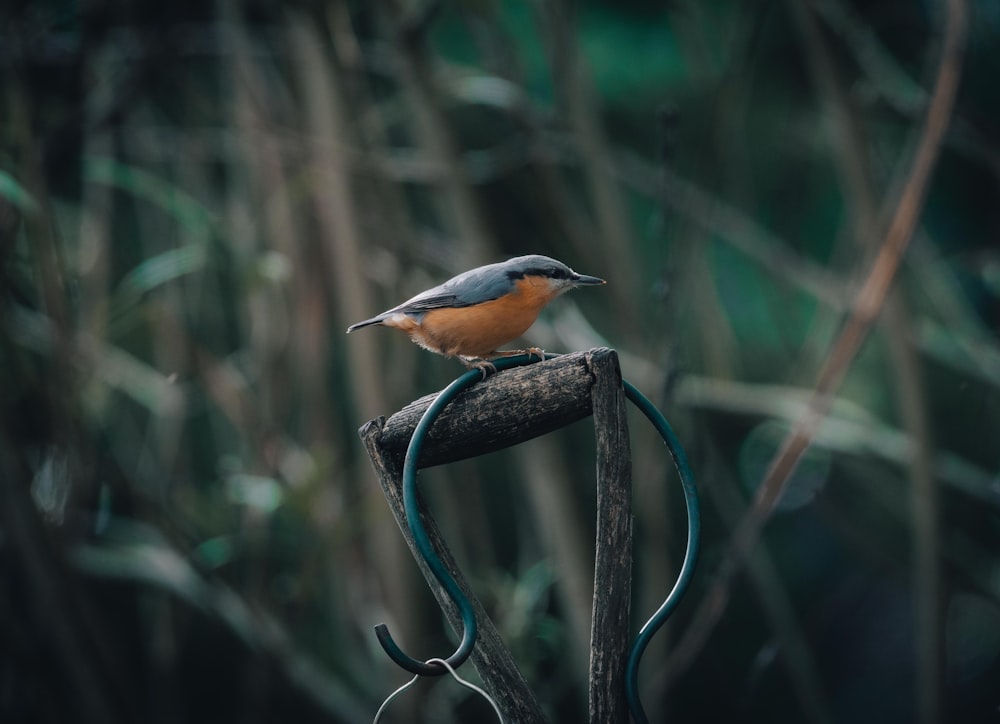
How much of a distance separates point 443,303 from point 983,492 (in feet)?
4.14

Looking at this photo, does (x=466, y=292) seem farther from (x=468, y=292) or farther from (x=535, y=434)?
(x=535, y=434)

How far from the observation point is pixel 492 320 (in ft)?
2.70

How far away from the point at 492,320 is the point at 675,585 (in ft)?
0.97

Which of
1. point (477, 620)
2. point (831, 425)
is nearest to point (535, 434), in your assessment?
point (477, 620)

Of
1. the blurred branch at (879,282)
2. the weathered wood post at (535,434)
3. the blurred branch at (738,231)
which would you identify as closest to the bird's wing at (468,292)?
the weathered wood post at (535,434)

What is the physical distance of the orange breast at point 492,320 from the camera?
0.82 metres

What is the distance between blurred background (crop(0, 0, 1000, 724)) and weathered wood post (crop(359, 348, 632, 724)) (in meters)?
0.55

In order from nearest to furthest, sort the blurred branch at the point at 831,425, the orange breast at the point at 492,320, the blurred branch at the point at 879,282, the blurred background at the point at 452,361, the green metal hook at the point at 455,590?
the green metal hook at the point at 455,590 → the orange breast at the point at 492,320 → the blurred branch at the point at 879,282 → the blurred background at the point at 452,361 → the blurred branch at the point at 831,425

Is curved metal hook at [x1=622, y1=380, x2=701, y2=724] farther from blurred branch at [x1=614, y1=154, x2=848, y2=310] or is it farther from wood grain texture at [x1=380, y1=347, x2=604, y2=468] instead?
blurred branch at [x1=614, y1=154, x2=848, y2=310]

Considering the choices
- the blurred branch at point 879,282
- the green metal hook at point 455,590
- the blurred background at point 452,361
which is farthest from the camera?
the blurred background at point 452,361

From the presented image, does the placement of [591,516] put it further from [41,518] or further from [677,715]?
[41,518]

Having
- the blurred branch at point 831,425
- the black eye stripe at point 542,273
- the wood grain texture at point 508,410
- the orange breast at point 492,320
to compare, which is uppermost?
the black eye stripe at point 542,273

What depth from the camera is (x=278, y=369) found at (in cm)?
181

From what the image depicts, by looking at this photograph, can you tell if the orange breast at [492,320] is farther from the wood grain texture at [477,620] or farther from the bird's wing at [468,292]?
the wood grain texture at [477,620]
